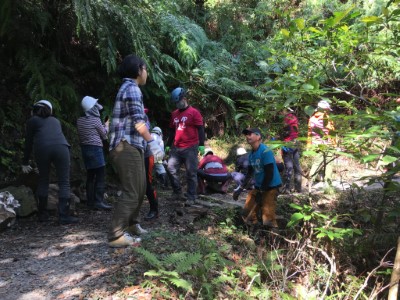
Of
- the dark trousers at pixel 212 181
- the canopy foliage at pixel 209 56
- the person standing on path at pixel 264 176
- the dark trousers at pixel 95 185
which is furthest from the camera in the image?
the dark trousers at pixel 212 181

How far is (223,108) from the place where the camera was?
11102mm

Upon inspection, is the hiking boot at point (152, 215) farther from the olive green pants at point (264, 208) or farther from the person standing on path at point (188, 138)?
the olive green pants at point (264, 208)

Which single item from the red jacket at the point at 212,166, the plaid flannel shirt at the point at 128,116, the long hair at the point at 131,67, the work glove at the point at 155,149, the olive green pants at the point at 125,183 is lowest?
the red jacket at the point at 212,166

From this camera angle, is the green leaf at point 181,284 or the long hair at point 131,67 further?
the long hair at point 131,67

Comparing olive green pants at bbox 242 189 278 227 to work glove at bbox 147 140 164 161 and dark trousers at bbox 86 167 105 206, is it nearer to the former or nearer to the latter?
work glove at bbox 147 140 164 161

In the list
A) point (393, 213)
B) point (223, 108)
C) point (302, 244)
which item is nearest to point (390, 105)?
point (393, 213)

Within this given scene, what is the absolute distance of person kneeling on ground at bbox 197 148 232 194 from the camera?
7879 millimetres

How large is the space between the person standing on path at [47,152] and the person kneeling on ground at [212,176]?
121 inches

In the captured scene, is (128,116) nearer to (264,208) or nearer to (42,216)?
(264,208)

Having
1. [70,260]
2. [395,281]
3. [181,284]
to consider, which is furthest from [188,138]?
[395,281]

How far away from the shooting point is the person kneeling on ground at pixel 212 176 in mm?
7879

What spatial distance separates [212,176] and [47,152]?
3469 mm

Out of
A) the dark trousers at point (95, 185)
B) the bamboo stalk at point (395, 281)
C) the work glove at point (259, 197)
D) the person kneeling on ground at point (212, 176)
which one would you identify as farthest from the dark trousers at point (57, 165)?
the bamboo stalk at point (395, 281)

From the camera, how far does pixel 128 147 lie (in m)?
4.03
